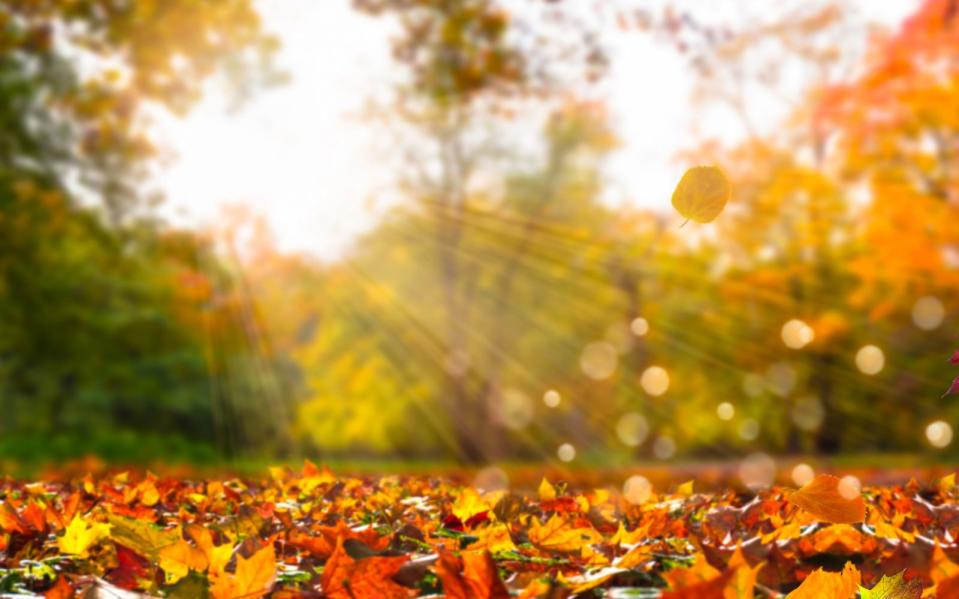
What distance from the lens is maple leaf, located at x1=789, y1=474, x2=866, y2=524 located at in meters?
1.07

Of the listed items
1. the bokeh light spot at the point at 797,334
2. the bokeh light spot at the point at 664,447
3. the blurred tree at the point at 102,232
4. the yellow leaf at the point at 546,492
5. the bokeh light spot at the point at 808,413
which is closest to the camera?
the yellow leaf at the point at 546,492

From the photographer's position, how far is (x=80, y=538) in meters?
1.16

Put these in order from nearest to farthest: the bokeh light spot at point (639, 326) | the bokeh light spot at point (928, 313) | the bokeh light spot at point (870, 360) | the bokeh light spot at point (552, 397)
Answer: the bokeh light spot at point (928, 313)
the bokeh light spot at point (870, 360)
the bokeh light spot at point (639, 326)
the bokeh light spot at point (552, 397)

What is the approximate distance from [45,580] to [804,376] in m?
18.1

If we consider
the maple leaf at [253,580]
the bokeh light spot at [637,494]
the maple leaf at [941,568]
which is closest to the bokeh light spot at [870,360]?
the bokeh light spot at [637,494]

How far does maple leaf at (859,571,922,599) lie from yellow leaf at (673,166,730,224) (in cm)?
46

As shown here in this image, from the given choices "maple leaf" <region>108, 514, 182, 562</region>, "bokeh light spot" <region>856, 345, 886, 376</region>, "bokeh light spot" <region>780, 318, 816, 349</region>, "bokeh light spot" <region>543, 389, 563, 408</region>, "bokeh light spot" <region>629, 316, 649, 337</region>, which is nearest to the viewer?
"maple leaf" <region>108, 514, 182, 562</region>

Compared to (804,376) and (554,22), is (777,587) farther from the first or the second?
(804,376)

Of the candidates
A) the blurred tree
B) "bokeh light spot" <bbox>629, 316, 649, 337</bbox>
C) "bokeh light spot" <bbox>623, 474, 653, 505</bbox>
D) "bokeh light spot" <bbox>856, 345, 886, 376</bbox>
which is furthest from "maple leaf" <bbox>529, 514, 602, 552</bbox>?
"bokeh light spot" <bbox>629, 316, 649, 337</bbox>

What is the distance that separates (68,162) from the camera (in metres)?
12.4

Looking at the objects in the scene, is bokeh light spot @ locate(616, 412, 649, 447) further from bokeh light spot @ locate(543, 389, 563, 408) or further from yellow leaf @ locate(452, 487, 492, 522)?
yellow leaf @ locate(452, 487, 492, 522)

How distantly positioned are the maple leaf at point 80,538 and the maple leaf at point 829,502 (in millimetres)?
906

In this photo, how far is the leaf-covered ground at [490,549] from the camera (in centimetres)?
85

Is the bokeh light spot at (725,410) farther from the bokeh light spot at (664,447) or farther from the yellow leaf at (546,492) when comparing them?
the yellow leaf at (546,492)
